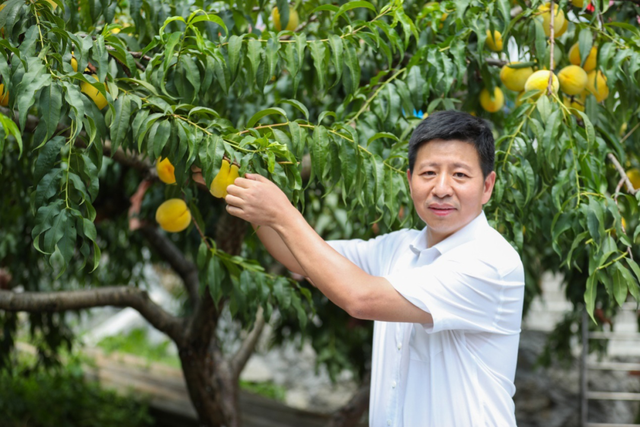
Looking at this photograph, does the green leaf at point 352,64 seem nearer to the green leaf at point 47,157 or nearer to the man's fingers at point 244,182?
the man's fingers at point 244,182

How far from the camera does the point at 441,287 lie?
129 centimetres

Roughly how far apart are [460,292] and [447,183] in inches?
9.0

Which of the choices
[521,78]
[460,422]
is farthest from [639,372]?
[460,422]

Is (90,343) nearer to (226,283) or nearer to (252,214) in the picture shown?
(226,283)

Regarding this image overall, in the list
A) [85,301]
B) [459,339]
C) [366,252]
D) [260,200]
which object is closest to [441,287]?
[459,339]

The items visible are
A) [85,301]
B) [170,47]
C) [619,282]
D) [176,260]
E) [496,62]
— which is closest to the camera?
[170,47]

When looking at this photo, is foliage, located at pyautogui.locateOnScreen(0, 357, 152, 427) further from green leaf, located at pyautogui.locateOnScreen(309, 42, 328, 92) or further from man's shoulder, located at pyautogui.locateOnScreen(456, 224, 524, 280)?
man's shoulder, located at pyautogui.locateOnScreen(456, 224, 524, 280)

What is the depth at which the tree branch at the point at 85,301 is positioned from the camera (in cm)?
223

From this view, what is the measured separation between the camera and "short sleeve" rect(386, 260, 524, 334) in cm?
128

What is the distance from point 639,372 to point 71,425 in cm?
423

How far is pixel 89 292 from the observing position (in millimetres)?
2371

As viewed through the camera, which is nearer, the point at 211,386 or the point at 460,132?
the point at 460,132

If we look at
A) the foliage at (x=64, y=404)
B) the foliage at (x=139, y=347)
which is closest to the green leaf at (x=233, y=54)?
the foliage at (x=64, y=404)

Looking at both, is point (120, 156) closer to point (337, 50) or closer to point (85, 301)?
point (85, 301)
